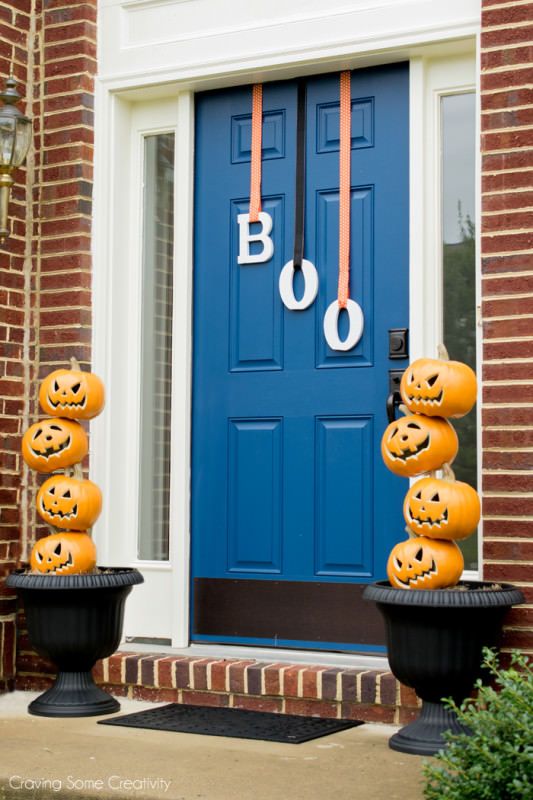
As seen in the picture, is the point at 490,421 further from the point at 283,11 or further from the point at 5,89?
the point at 5,89

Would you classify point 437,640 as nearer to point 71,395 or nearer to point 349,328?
point 349,328

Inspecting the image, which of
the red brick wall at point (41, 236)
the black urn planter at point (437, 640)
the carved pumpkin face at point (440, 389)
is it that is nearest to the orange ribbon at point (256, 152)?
the red brick wall at point (41, 236)

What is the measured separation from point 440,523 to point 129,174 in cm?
243

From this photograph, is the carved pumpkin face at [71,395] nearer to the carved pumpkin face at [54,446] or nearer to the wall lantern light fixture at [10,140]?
the carved pumpkin face at [54,446]

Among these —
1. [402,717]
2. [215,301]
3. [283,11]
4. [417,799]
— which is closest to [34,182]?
[215,301]

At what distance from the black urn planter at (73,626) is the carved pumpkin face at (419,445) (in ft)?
4.18

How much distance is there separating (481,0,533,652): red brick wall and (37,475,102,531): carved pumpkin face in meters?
1.59

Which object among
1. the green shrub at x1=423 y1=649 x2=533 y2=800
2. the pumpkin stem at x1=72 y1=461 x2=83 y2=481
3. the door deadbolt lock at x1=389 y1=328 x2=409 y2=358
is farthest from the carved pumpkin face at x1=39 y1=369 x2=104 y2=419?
the green shrub at x1=423 y1=649 x2=533 y2=800

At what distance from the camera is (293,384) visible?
5.18m

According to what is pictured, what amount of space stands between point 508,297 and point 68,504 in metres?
1.92

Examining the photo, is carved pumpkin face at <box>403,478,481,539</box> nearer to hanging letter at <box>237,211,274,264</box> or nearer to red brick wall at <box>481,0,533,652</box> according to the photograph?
red brick wall at <box>481,0,533,652</box>

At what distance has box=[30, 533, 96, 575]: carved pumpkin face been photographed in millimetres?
4840

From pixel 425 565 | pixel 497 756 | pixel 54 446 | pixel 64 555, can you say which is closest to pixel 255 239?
pixel 54 446

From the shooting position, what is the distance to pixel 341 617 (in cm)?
502
